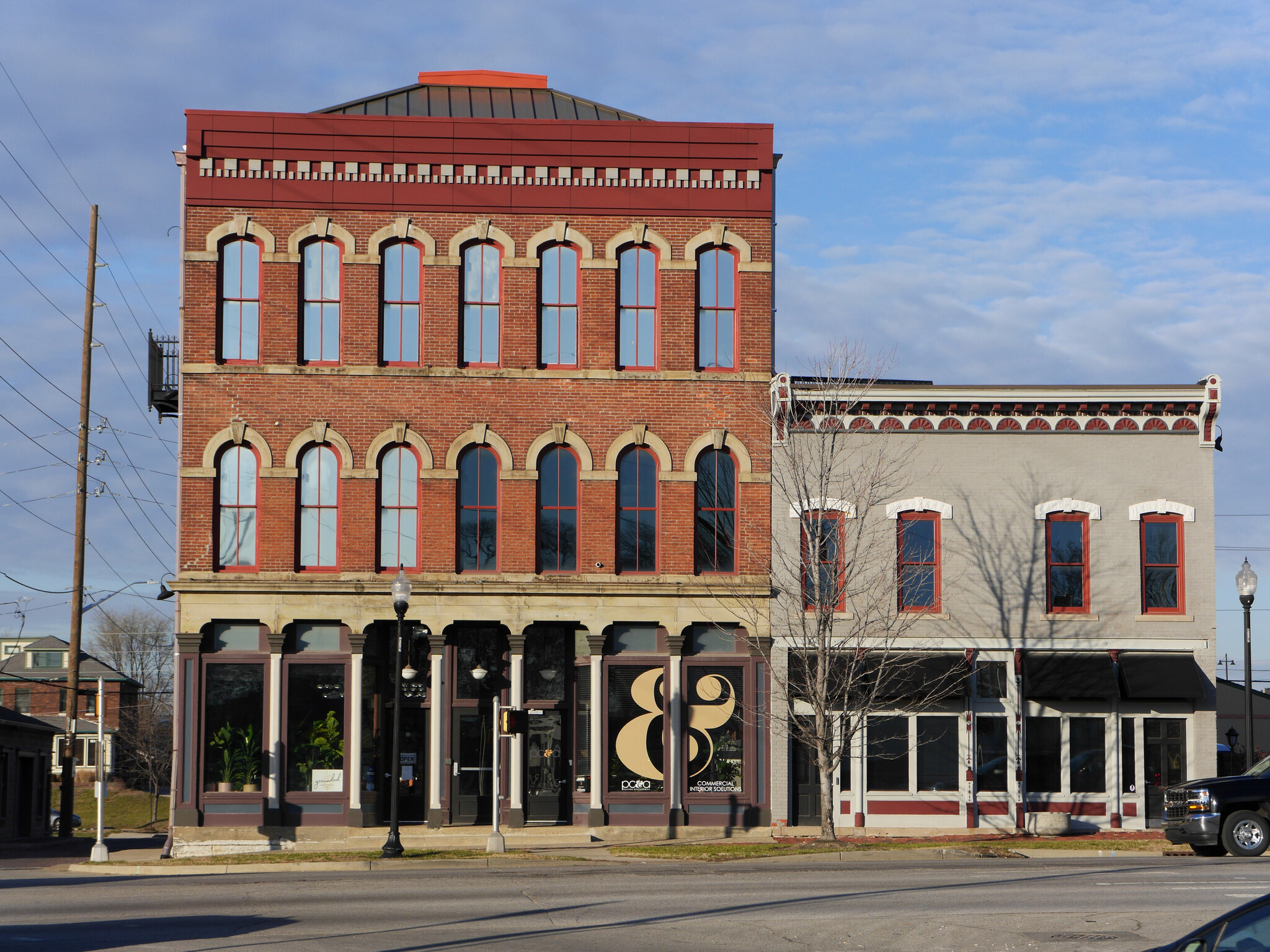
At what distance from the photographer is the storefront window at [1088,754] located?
93.8ft

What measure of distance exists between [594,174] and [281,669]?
12.3 metres

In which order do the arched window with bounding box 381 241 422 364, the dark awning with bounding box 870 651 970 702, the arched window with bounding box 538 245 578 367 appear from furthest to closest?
the arched window with bounding box 538 245 578 367 < the arched window with bounding box 381 241 422 364 < the dark awning with bounding box 870 651 970 702

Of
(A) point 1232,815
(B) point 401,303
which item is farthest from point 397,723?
(A) point 1232,815

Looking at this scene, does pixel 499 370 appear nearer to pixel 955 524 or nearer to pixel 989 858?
pixel 955 524

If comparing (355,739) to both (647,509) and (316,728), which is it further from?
(647,509)

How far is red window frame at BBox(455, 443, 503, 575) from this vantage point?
94.8ft

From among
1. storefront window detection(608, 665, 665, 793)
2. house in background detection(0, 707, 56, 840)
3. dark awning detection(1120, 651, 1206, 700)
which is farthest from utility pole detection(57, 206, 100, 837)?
dark awning detection(1120, 651, 1206, 700)

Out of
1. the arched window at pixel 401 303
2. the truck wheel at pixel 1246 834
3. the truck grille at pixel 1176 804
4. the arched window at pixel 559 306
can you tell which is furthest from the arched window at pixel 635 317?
the truck wheel at pixel 1246 834

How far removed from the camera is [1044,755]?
28.8m

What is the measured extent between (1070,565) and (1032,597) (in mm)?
1097

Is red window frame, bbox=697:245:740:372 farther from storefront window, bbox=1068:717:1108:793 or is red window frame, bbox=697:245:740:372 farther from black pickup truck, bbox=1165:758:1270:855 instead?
black pickup truck, bbox=1165:758:1270:855

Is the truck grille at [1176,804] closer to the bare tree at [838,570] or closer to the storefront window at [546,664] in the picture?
the bare tree at [838,570]

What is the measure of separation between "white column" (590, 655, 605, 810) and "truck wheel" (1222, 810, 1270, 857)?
1195 cm

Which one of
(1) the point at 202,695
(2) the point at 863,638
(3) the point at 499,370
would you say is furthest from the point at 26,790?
(2) the point at 863,638
